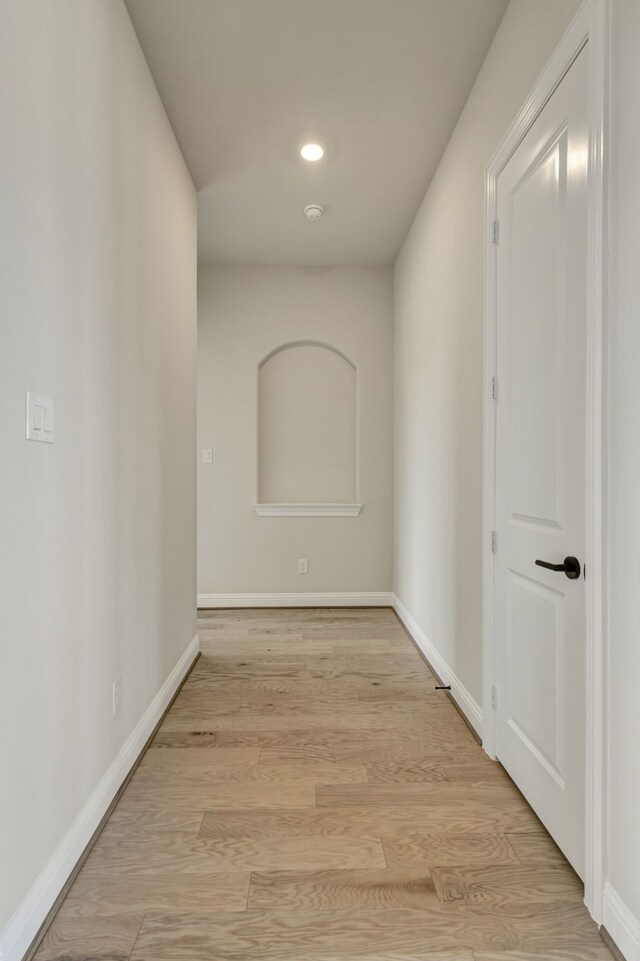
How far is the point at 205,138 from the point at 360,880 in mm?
3145

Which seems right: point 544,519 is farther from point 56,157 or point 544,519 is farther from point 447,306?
point 56,157

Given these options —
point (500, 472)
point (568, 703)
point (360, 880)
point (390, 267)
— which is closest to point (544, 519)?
point (500, 472)

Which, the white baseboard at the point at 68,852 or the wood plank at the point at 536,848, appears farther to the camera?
the wood plank at the point at 536,848

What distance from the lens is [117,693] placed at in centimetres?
185

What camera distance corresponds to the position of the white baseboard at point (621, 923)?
1.16 metres

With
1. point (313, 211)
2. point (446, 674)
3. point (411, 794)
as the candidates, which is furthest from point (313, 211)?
point (411, 794)

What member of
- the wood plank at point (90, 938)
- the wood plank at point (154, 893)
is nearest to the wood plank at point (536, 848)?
the wood plank at point (154, 893)

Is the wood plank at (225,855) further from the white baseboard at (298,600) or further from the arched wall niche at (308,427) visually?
the arched wall niche at (308,427)

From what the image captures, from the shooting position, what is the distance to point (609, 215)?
1264 mm

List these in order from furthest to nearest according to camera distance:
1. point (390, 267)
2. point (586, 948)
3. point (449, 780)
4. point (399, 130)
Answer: point (390, 267)
point (399, 130)
point (449, 780)
point (586, 948)

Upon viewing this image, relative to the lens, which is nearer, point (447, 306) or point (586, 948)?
point (586, 948)

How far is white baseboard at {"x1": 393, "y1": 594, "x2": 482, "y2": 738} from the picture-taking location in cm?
228

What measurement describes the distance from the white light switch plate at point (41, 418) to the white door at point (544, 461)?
4.43 feet

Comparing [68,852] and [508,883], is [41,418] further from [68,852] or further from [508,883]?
[508,883]
